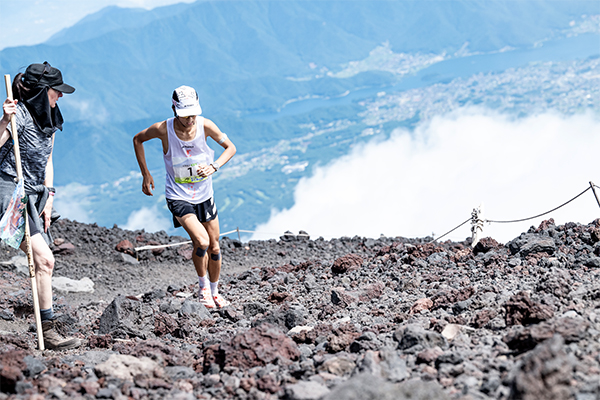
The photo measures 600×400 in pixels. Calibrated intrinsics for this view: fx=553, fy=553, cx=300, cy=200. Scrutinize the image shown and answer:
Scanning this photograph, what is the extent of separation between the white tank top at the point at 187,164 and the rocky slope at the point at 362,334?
46.8 inches

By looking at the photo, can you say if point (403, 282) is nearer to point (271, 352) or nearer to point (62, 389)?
point (271, 352)

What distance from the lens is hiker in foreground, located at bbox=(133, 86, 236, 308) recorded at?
555 cm

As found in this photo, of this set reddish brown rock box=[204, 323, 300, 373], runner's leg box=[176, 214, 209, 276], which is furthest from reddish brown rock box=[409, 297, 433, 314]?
runner's leg box=[176, 214, 209, 276]

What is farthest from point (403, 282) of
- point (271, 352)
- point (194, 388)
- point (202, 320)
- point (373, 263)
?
point (194, 388)

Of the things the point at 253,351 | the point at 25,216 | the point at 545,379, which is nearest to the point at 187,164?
the point at 25,216

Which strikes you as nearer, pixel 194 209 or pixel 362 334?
pixel 362 334

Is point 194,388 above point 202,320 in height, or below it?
below

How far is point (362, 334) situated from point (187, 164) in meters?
2.70

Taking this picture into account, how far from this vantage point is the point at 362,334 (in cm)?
406

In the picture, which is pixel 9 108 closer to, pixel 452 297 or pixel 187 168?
pixel 187 168

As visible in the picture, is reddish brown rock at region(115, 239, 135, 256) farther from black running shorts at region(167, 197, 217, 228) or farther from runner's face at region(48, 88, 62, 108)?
runner's face at region(48, 88, 62, 108)

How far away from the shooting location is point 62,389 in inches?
130

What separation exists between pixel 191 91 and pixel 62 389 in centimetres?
316

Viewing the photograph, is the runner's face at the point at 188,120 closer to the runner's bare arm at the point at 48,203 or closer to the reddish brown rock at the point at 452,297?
the runner's bare arm at the point at 48,203
